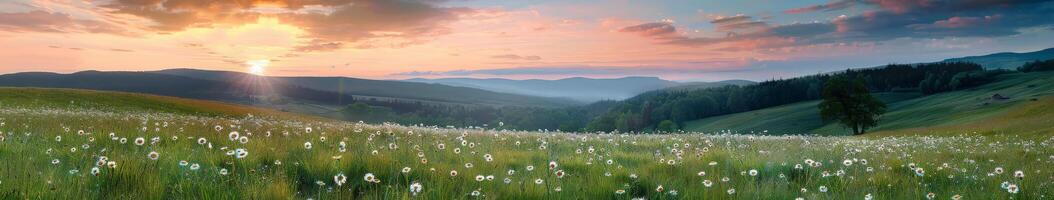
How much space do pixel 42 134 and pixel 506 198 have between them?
754 cm

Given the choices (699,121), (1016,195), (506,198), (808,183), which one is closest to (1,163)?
(506,198)

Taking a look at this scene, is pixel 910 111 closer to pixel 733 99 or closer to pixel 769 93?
pixel 733 99

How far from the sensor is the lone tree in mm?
74312

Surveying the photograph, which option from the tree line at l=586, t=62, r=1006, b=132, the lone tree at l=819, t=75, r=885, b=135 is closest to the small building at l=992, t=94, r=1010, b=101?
the tree line at l=586, t=62, r=1006, b=132

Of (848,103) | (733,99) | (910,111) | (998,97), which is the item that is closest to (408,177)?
(848,103)

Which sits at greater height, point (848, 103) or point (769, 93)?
point (848, 103)

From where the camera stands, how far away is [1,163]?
191 inches

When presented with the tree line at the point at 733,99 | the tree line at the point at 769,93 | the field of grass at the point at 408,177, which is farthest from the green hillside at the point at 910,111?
the field of grass at the point at 408,177

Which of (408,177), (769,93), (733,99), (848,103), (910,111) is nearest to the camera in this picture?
(408,177)

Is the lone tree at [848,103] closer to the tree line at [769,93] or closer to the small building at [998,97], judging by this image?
the small building at [998,97]

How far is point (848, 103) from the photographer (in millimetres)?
74812

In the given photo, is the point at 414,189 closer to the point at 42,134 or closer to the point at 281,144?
the point at 281,144

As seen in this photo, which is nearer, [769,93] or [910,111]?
[910,111]

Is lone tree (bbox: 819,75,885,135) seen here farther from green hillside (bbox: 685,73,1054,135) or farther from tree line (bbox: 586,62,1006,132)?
tree line (bbox: 586,62,1006,132)
